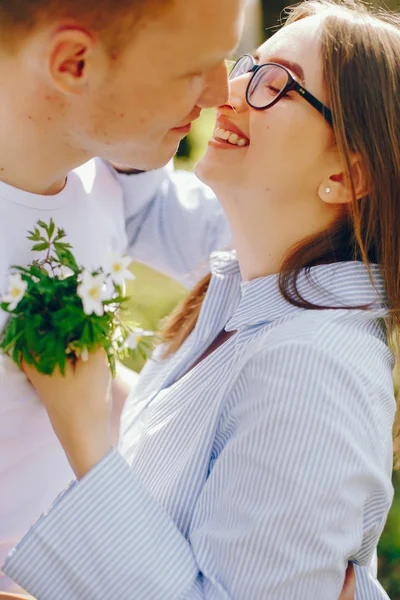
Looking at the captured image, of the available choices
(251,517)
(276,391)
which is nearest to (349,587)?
(251,517)

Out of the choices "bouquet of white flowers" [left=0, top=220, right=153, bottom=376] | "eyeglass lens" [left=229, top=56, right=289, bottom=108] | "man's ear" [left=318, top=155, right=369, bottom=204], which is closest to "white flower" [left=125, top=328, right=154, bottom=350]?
"bouquet of white flowers" [left=0, top=220, right=153, bottom=376]

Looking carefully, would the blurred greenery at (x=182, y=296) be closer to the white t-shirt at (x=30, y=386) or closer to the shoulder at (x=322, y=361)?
the white t-shirt at (x=30, y=386)

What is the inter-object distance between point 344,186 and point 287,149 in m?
0.21

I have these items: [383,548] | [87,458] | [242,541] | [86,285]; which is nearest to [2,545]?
[87,458]

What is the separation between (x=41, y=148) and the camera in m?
2.04

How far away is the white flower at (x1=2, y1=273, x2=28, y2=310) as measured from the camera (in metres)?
1.78

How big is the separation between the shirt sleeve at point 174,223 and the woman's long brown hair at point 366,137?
2.14 feet

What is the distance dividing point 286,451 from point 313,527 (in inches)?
7.6

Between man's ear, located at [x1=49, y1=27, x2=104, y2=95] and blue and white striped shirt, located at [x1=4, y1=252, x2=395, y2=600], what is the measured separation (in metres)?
0.83

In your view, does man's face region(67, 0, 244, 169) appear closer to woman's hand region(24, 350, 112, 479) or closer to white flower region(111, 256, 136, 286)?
white flower region(111, 256, 136, 286)

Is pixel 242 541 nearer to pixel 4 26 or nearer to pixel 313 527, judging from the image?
pixel 313 527

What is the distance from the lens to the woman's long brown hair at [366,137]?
2188mm

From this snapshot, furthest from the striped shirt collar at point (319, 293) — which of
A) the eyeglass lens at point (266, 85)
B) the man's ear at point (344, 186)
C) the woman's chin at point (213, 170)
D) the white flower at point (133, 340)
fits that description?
the eyeglass lens at point (266, 85)

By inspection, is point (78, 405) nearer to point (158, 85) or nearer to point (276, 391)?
point (276, 391)
